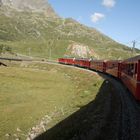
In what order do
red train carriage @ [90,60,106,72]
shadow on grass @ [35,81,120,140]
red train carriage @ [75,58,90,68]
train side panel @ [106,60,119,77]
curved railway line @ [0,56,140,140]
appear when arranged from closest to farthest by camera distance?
curved railway line @ [0,56,140,140] → shadow on grass @ [35,81,120,140] → train side panel @ [106,60,119,77] → red train carriage @ [90,60,106,72] → red train carriage @ [75,58,90,68]

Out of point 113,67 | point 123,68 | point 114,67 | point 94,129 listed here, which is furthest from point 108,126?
point 113,67

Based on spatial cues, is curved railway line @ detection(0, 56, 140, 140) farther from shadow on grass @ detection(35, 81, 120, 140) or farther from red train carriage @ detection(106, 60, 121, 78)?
red train carriage @ detection(106, 60, 121, 78)

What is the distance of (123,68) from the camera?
42.7 metres

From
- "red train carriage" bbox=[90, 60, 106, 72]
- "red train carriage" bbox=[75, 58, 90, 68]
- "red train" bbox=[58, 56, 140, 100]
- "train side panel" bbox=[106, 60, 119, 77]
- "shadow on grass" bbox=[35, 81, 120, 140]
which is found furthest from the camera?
"red train carriage" bbox=[75, 58, 90, 68]

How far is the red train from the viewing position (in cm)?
2785

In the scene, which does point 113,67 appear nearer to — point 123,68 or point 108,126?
point 123,68

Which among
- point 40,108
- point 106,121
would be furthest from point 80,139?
point 40,108

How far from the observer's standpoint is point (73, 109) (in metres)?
32.0

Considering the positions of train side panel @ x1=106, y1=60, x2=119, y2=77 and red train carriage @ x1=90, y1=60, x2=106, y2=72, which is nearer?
train side panel @ x1=106, y1=60, x2=119, y2=77

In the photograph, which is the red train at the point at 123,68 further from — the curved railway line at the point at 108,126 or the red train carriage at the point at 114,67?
the curved railway line at the point at 108,126

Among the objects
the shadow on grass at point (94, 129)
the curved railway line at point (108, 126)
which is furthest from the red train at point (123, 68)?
the shadow on grass at point (94, 129)

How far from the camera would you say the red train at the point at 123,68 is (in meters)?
27.9

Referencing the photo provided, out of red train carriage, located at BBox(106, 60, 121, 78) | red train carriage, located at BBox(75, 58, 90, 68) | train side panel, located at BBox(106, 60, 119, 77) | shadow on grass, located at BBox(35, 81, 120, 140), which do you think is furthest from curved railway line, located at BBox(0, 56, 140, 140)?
red train carriage, located at BBox(75, 58, 90, 68)

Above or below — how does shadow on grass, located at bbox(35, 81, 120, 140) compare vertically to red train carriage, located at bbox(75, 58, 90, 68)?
below
